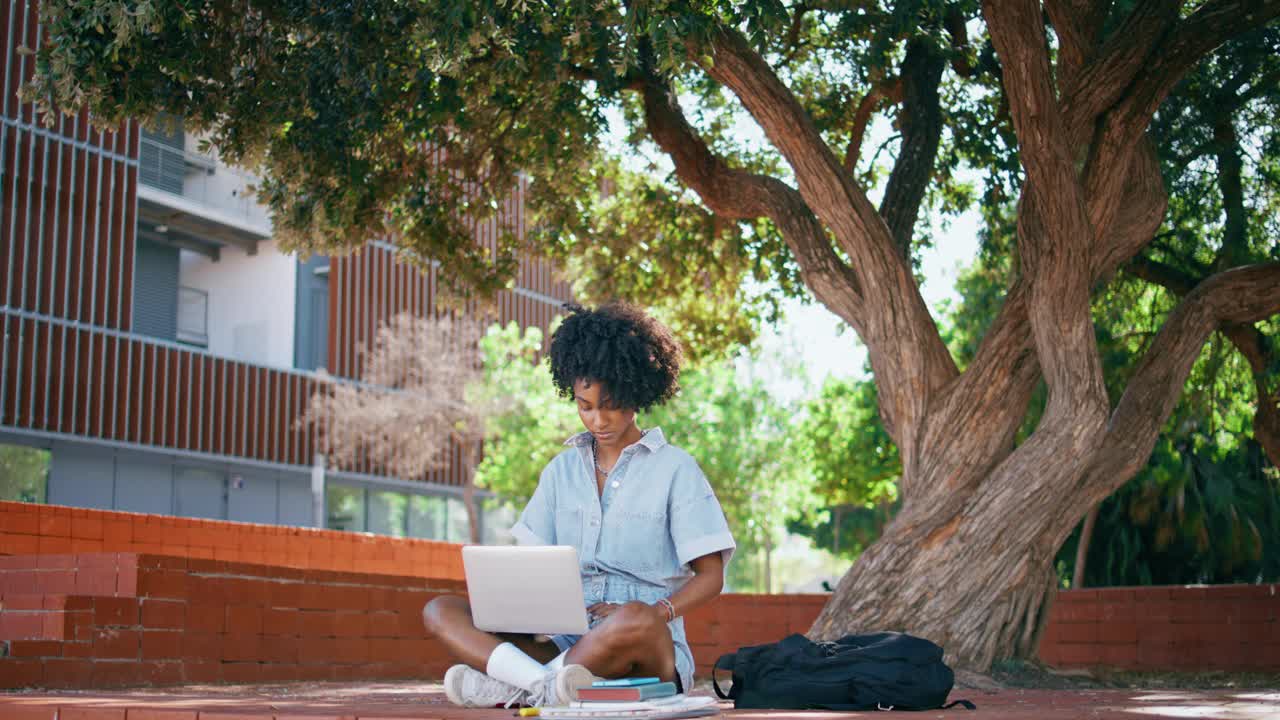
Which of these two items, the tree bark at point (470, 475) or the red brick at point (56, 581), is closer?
the red brick at point (56, 581)

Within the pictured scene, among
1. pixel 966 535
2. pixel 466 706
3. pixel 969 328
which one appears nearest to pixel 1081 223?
pixel 966 535

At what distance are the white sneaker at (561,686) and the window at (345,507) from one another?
2504 centimetres

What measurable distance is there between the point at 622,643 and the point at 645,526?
0.57 m

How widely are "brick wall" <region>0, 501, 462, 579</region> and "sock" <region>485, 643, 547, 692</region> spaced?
7.11 meters

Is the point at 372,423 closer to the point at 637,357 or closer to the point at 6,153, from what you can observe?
the point at 6,153

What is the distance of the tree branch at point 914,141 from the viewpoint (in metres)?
10.8

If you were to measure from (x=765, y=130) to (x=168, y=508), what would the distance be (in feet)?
59.2

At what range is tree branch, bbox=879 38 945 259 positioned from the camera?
35.4 ft

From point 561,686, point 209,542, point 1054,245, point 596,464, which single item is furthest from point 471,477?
point 561,686

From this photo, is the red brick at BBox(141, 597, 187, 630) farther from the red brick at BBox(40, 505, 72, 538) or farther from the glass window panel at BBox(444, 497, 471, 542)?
the glass window panel at BBox(444, 497, 471, 542)

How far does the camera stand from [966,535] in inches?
351

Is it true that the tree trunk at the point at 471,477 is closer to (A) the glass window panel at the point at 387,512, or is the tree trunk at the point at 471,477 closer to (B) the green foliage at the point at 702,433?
(B) the green foliage at the point at 702,433

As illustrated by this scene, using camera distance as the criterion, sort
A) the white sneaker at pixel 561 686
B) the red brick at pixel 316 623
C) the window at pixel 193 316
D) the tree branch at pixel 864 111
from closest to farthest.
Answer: the white sneaker at pixel 561 686 → the red brick at pixel 316 623 → the tree branch at pixel 864 111 → the window at pixel 193 316

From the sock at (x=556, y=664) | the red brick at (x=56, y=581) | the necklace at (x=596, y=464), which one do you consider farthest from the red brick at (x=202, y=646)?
the sock at (x=556, y=664)
